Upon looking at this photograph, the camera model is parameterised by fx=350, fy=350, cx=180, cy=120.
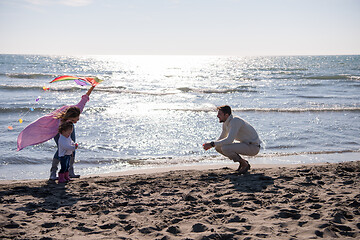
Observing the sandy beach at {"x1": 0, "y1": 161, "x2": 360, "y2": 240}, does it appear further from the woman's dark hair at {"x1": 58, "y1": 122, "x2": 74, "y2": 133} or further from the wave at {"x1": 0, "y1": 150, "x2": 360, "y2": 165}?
the wave at {"x1": 0, "y1": 150, "x2": 360, "y2": 165}

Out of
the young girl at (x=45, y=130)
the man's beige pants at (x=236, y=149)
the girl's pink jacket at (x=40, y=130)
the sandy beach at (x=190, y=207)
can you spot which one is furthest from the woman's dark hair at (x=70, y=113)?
the man's beige pants at (x=236, y=149)

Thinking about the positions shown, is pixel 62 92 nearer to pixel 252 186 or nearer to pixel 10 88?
pixel 10 88

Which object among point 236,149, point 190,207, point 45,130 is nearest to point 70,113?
point 45,130

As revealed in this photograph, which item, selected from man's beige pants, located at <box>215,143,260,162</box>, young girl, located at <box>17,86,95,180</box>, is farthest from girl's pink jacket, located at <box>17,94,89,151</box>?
man's beige pants, located at <box>215,143,260,162</box>

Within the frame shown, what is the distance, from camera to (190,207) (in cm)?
420

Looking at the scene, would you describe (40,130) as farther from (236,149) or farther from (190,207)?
(236,149)

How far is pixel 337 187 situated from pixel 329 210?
3.51 ft

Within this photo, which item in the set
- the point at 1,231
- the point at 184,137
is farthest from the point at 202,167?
the point at 1,231

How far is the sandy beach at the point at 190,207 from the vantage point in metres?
3.46

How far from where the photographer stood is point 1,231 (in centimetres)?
342

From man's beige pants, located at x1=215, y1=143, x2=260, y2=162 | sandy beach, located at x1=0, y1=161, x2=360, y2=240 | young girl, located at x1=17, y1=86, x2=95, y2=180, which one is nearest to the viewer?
sandy beach, located at x1=0, y1=161, x2=360, y2=240

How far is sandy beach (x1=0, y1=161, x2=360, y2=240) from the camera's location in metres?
3.46

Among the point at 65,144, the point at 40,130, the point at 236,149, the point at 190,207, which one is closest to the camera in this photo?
the point at 190,207

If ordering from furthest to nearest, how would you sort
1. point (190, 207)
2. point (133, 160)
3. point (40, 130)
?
point (133, 160), point (40, 130), point (190, 207)
